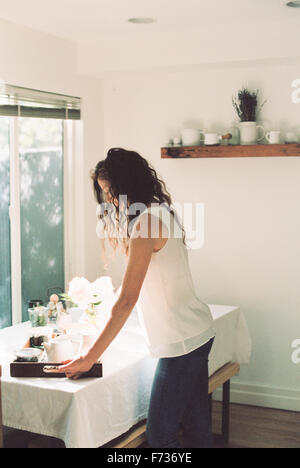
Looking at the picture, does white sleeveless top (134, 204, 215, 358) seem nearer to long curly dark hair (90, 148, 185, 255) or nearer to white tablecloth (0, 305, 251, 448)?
long curly dark hair (90, 148, 185, 255)

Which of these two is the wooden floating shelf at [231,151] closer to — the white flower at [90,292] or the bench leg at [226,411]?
the bench leg at [226,411]

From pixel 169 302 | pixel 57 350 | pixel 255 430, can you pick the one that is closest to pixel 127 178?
pixel 169 302

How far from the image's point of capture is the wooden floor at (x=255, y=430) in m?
2.85

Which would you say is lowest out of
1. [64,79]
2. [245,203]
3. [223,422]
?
[223,422]

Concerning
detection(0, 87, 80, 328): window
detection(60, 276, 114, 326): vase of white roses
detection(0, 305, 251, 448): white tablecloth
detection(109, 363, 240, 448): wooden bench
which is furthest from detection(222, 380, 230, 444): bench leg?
detection(0, 87, 80, 328): window

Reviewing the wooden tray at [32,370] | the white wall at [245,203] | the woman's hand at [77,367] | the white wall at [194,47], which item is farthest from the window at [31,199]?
the woman's hand at [77,367]

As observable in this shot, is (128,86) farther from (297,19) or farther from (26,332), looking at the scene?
(26,332)

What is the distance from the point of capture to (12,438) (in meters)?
2.79

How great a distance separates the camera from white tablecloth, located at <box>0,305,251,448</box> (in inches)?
79.7

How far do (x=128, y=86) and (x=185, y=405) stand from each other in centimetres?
247

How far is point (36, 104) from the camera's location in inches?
138

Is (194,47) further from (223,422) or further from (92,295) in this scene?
(223,422)

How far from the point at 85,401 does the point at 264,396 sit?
6.80 feet

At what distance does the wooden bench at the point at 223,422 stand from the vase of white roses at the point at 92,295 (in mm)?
466
